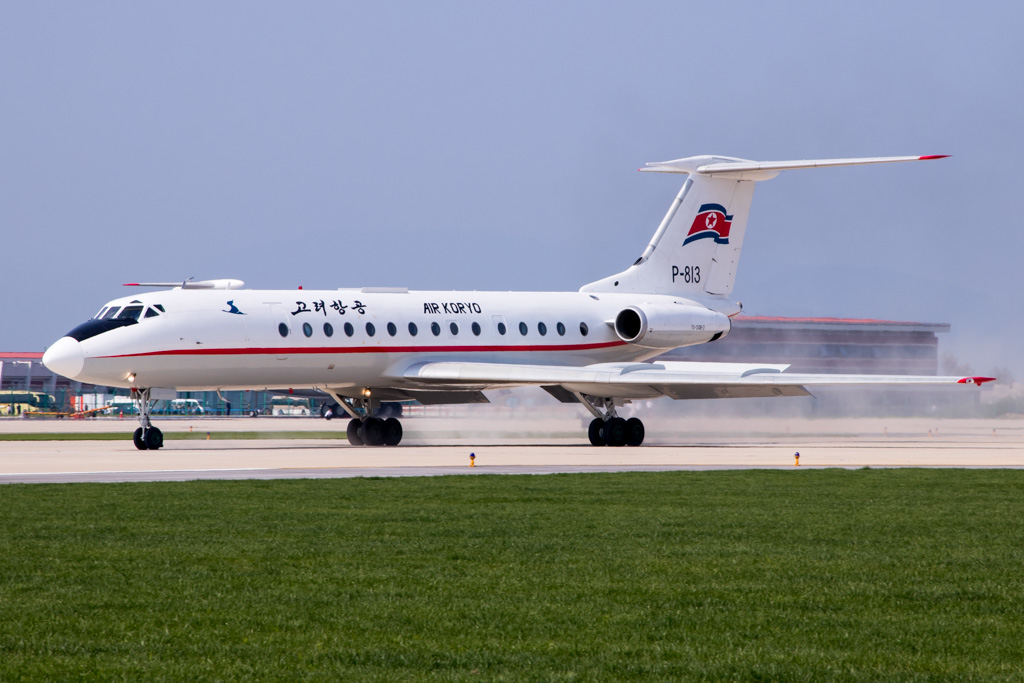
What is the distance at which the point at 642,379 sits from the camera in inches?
1240

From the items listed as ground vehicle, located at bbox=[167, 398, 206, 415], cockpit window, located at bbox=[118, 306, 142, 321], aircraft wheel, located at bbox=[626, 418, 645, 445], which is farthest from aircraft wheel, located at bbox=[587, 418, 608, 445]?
ground vehicle, located at bbox=[167, 398, 206, 415]

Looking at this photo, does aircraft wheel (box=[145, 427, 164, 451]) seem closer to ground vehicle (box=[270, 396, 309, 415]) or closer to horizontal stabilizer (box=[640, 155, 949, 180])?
horizontal stabilizer (box=[640, 155, 949, 180])

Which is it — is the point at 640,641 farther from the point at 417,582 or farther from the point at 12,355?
the point at 12,355

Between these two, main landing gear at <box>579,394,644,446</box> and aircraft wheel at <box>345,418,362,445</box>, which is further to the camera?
aircraft wheel at <box>345,418,362,445</box>

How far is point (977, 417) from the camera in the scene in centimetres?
4441

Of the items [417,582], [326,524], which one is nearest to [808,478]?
[326,524]

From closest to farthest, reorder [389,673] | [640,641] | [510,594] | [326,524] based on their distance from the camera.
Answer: [389,673] < [640,641] < [510,594] < [326,524]

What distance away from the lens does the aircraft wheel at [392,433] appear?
3372 cm

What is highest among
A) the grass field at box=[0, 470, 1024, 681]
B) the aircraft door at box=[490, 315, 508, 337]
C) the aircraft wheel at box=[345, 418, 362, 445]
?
the aircraft door at box=[490, 315, 508, 337]

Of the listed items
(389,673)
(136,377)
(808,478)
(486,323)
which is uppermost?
(486,323)

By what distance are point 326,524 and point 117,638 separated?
5.40 m

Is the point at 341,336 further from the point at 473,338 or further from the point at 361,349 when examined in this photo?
the point at 473,338

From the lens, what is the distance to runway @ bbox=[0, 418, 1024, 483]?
21.6m

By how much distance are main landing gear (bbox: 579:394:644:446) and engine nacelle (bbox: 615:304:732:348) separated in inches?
100
